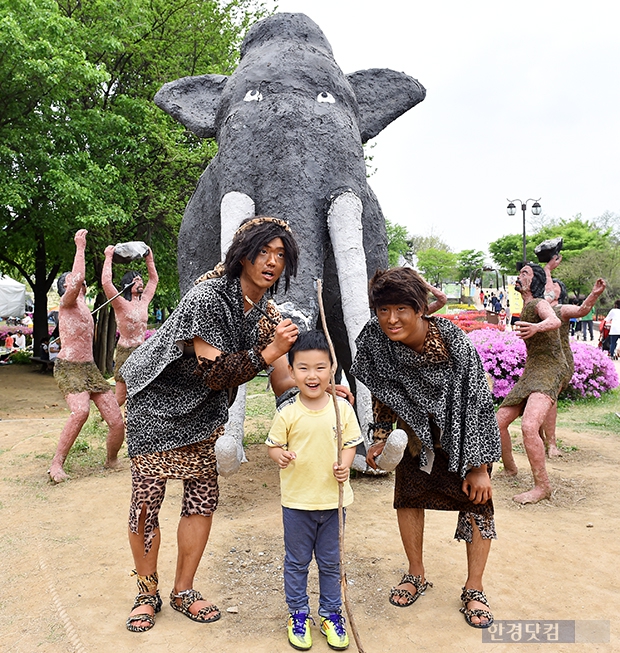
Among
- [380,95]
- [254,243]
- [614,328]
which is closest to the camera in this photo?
[254,243]

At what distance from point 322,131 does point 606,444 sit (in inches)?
176

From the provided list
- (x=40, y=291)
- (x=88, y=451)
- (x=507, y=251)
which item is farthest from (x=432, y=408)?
(x=507, y=251)

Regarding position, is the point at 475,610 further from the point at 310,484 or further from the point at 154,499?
the point at 154,499

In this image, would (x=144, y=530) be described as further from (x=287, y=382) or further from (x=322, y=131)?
(x=322, y=131)

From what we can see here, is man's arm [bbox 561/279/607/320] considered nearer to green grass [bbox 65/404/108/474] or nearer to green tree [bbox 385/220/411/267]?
green grass [bbox 65/404/108/474]

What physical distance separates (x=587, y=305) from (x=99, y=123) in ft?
29.0

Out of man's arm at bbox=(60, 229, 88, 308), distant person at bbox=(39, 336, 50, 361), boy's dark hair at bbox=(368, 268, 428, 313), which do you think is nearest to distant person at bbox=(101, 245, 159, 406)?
man's arm at bbox=(60, 229, 88, 308)

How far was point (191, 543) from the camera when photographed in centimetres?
261

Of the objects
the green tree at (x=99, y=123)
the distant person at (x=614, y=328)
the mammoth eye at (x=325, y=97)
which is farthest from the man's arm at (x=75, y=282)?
the distant person at (x=614, y=328)

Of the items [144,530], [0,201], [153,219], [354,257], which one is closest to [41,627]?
[144,530]

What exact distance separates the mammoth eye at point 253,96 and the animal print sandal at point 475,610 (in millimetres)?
3182

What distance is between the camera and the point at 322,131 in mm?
3975

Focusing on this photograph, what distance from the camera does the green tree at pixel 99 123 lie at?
9.04 metres

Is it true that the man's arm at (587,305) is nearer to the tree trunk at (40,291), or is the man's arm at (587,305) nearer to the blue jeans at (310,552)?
the blue jeans at (310,552)
